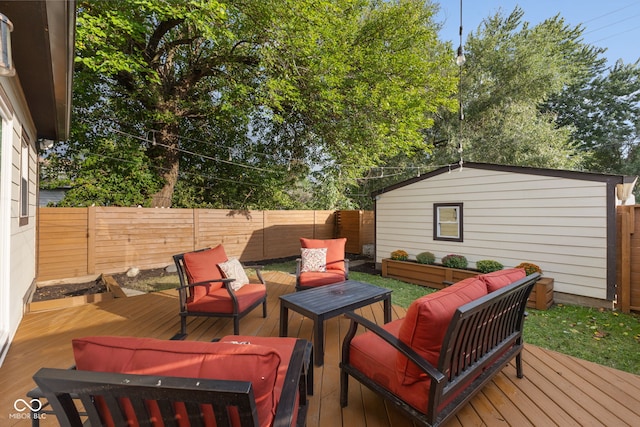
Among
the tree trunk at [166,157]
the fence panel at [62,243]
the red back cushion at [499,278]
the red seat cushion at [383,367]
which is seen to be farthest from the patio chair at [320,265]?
the tree trunk at [166,157]

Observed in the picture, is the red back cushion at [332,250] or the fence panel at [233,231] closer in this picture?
the red back cushion at [332,250]

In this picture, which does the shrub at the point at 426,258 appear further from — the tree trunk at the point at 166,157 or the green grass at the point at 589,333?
the tree trunk at the point at 166,157

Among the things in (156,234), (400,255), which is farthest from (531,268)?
(156,234)

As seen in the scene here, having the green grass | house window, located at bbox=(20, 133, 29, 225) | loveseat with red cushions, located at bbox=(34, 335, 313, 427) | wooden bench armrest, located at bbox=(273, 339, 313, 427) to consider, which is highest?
house window, located at bbox=(20, 133, 29, 225)

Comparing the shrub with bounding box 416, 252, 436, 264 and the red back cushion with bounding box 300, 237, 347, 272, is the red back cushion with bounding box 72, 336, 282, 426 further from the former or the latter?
the shrub with bounding box 416, 252, 436, 264

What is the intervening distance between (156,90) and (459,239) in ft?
26.5

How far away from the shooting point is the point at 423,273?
612cm

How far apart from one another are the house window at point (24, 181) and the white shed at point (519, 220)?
678cm

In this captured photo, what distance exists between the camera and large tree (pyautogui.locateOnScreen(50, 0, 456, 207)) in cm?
624

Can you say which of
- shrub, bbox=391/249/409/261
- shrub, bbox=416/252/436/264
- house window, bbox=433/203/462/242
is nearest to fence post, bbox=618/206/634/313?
house window, bbox=433/203/462/242

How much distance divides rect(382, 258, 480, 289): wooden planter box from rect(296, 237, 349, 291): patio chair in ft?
6.95

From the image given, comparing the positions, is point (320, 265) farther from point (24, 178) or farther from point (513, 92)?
point (513, 92)

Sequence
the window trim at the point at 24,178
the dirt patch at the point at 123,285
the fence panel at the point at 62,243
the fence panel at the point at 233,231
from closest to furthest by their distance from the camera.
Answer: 1. the window trim at the point at 24,178
2. the dirt patch at the point at 123,285
3. the fence panel at the point at 62,243
4. the fence panel at the point at 233,231

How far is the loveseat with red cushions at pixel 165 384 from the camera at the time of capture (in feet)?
2.72
